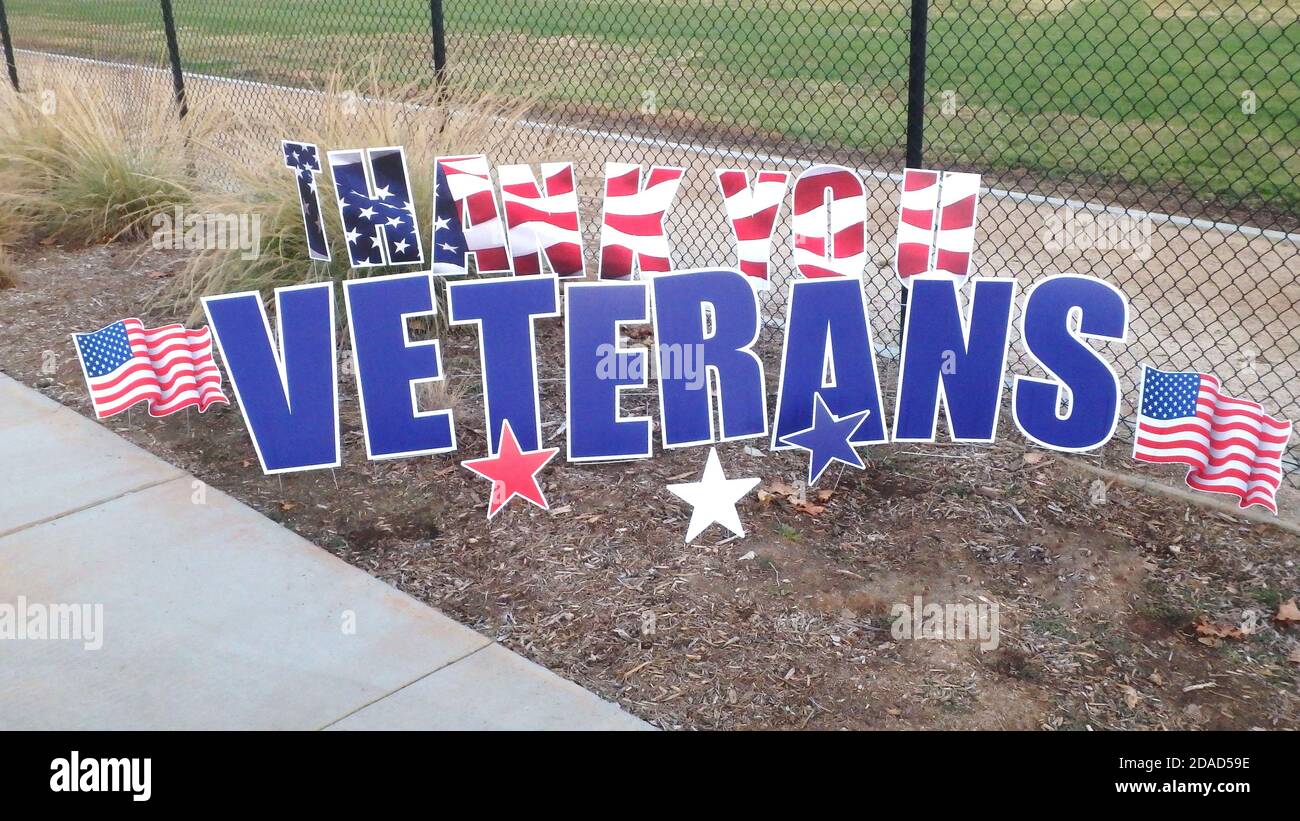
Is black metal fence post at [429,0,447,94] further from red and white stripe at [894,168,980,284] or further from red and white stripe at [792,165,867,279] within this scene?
red and white stripe at [894,168,980,284]

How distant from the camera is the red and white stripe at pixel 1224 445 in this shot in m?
3.99

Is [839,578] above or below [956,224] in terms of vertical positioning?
below

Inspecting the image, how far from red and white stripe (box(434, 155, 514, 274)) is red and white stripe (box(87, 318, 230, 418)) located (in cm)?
130

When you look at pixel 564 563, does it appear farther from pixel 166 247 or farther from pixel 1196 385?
pixel 166 247

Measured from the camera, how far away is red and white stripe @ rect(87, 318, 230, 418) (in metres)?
4.93

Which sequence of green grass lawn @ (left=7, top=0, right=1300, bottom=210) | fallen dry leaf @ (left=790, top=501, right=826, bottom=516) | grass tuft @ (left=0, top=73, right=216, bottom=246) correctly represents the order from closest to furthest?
fallen dry leaf @ (left=790, top=501, right=826, bottom=516), grass tuft @ (left=0, top=73, right=216, bottom=246), green grass lawn @ (left=7, top=0, right=1300, bottom=210)

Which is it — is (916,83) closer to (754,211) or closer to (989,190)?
(754,211)

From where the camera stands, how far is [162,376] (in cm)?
502

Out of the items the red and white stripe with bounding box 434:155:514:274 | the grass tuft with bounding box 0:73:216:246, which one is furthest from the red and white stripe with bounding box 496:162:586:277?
the grass tuft with bounding box 0:73:216:246

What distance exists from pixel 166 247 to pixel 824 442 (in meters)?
5.05

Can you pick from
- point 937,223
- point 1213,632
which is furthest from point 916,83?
point 1213,632

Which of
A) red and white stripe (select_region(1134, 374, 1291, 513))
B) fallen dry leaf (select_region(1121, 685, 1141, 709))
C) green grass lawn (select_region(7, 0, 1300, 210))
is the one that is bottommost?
fallen dry leaf (select_region(1121, 685, 1141, 709))

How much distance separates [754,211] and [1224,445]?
201 cm

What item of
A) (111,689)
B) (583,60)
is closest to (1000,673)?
(111,689)
